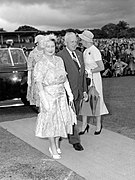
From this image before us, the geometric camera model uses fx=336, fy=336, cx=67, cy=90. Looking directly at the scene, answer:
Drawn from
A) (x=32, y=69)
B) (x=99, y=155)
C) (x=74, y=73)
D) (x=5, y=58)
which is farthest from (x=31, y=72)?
(x=99, y=155)

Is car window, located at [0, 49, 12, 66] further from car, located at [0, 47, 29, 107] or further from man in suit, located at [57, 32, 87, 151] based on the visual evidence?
man in suit, located at [57, 32, 87, 151]

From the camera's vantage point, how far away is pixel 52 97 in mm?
4770

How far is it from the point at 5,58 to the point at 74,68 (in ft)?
11.7

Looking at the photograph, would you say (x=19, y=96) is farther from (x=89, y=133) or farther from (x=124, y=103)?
(x=124, y=103)

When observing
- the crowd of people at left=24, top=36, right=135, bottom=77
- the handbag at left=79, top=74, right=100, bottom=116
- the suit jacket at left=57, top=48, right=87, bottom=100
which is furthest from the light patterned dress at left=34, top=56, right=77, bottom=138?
the crowd of people at left=24, top=36, right=135, bottom=77

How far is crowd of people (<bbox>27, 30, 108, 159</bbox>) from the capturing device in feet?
15.5

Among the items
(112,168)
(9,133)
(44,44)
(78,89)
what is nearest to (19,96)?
(9,133)

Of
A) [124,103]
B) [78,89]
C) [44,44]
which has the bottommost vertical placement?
[124,103]

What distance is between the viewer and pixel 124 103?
31.5 feet

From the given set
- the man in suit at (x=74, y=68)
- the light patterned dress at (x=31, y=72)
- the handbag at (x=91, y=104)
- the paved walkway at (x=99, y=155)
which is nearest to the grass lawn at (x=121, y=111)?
the paved walkway at (x=99, y=155)

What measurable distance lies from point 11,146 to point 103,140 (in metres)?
1.56

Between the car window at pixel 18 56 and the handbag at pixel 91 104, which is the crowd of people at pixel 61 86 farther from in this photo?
the car window at pixel 18 56

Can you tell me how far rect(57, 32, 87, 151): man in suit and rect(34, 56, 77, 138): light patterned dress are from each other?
0.43 meters

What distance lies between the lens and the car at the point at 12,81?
25.8 feet
